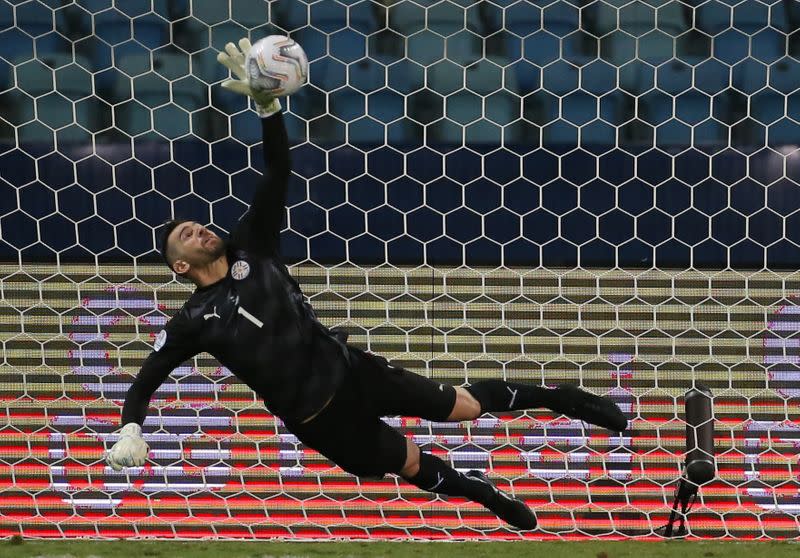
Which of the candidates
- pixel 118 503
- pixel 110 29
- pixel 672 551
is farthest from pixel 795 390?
pixel 110 29

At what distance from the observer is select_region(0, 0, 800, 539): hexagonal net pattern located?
16.4 feet

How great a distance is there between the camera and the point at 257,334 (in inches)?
146

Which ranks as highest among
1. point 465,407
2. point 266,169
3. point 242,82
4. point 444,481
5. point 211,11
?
point 242,82

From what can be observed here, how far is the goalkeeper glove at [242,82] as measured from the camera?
3432mm

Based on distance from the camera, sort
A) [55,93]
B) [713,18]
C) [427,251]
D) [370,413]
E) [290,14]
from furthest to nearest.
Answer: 1. [713,18]
2. [290,14]
3. [55,93]
4. [427,251]
5. [370,413]

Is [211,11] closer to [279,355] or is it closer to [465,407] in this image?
[279,355]

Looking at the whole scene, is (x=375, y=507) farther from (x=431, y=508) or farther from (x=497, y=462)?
(x=497, y=462)

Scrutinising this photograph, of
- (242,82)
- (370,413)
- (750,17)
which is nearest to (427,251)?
(370,413)

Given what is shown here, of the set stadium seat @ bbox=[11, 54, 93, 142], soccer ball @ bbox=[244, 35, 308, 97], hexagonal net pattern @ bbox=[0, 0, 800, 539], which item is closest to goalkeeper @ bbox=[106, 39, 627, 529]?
soccer ball @ bbox=[244, 35, 308, 97]

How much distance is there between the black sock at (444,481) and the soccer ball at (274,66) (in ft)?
4.24

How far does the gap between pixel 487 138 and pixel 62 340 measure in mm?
2048

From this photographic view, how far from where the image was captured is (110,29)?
18.4 feet

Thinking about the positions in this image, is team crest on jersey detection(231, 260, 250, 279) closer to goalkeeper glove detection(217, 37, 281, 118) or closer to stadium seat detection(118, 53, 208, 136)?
goalkeeper glove detection(217, 37, 281, 118)

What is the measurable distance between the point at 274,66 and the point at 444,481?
4.77 feet
